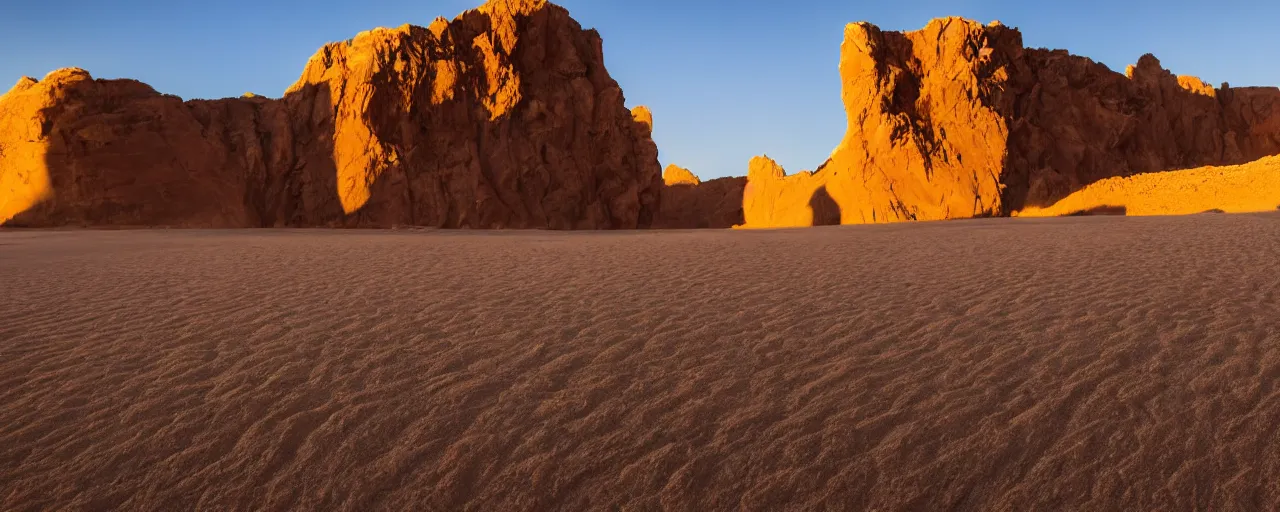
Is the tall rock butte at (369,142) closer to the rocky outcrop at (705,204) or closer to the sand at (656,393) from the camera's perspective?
the rocky outcrop at (705,204)

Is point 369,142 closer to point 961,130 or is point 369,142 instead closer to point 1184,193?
point 961,130

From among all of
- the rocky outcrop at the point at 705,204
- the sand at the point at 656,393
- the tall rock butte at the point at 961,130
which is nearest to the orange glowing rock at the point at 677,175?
the rocky outcrop at the point at 705,204

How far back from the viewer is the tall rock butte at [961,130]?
35.3m

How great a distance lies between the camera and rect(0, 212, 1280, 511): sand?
3.71 metres

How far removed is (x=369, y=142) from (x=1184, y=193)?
3333 centimetres

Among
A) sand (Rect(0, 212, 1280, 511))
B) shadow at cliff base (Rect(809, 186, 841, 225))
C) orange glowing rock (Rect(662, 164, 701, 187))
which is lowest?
sand (Rect(0, 212, 1280, 511))

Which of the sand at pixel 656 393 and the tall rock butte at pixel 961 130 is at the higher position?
the tall rock butte at pixel 961 130

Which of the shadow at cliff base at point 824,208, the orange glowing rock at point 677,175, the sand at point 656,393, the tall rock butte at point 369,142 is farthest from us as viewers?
the orange glowing rock at point 677,175

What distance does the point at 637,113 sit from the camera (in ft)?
175

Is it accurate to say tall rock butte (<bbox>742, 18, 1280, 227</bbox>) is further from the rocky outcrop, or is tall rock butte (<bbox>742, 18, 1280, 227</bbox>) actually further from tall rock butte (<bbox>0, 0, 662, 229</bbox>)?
tall rock butte (<bbox>0, 0, 662, 229</bbox>)

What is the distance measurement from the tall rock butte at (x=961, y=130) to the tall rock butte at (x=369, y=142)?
423 inches

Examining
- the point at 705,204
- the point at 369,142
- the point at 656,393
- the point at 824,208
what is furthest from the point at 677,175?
the point at 656,393

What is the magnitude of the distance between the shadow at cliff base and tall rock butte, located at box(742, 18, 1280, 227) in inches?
2.3

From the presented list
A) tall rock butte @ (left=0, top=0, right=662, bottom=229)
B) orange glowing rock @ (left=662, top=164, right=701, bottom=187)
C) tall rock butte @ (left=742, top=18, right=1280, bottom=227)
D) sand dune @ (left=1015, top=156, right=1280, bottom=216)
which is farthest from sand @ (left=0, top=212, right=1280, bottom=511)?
orange glowing rock @ (left=662, top=164, right=701, bottom=187)
